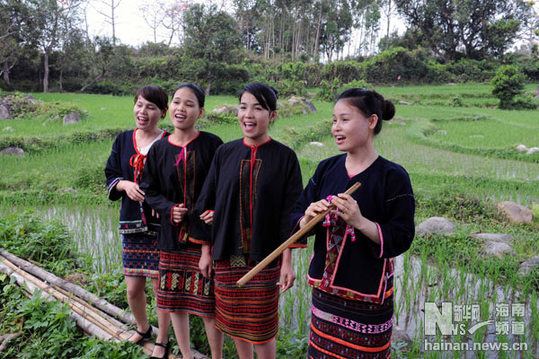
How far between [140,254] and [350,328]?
1286 millimetres

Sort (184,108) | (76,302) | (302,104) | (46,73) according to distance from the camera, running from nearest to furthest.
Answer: (184,108) < (76,302) < (302,104) < (46,73)

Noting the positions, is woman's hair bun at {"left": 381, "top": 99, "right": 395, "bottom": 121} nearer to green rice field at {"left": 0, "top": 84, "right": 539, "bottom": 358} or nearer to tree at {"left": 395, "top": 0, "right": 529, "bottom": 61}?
green rice field at {"left": 0, "top": 84, "right": 539, "bottom": 358}

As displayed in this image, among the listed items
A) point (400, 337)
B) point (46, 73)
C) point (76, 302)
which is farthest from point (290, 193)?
point (46, 73)

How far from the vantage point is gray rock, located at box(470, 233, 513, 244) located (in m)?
3.93

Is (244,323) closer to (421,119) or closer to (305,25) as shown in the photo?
(421,119)

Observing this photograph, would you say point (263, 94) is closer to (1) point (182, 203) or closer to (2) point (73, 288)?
(1) point (182, 203)

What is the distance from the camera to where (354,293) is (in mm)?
1500

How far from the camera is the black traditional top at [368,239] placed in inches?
56.9

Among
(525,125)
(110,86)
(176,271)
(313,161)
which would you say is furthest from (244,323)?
(110,86)

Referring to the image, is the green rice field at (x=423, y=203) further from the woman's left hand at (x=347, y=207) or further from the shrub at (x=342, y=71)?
the shrub at (x=342, y=71)

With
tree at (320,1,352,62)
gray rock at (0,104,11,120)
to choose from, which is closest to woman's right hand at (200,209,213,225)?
gray rock at (0,104,11,120)

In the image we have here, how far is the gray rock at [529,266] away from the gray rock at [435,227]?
0.77 metres

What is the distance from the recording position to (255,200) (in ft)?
5.94

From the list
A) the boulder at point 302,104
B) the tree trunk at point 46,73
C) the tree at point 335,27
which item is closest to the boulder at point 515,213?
the boulder at point 302,104
